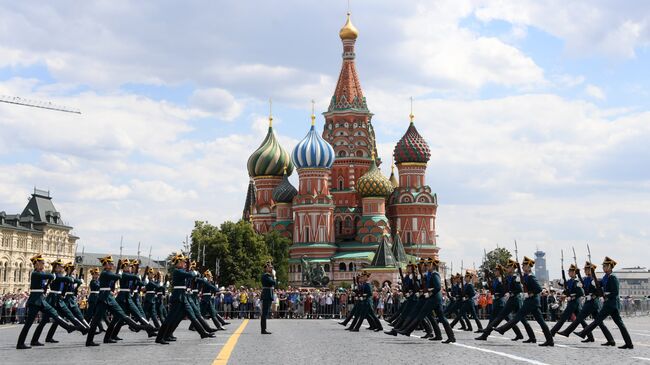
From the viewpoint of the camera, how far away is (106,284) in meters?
18.6

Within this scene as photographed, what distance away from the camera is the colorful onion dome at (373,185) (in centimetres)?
9669

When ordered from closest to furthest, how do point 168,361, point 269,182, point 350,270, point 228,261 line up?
1. point 168,361
2. point 228,261
3. point 350,270
4. point 269,182

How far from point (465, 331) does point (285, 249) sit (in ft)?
225

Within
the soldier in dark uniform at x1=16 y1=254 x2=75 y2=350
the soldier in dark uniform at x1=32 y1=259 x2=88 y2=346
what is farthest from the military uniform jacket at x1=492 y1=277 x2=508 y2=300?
the soldier in dark uniform at x1=16 y1=254 x2=75 y2=350

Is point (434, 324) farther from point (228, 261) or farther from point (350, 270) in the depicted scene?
point (350, 270)

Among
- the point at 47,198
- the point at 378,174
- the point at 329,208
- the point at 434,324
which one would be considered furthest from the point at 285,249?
the point at 434,324

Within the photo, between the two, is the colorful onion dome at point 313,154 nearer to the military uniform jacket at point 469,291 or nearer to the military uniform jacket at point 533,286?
the military uniform jacket at point 469,291

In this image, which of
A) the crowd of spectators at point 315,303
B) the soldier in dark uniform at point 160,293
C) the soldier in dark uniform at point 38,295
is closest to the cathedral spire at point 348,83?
the crowd of spectators at point 315,303

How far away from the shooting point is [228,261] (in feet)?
252

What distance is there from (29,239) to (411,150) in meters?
49.8

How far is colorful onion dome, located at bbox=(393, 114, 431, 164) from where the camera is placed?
10050 cm

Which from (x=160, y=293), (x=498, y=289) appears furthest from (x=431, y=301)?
(x=160, y=293)

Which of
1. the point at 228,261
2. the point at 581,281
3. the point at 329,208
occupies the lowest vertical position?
the point at 581,281

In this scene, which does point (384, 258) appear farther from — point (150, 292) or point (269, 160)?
point (150, 292)
